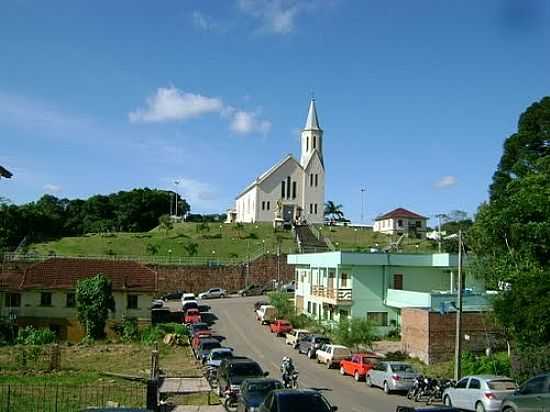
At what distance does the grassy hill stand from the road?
1850 cm

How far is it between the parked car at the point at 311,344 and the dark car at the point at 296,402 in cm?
2334

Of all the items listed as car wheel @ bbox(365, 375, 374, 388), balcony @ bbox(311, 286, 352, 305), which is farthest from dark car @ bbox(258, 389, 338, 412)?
balcony @ bbox(311, 286, 352, 305)

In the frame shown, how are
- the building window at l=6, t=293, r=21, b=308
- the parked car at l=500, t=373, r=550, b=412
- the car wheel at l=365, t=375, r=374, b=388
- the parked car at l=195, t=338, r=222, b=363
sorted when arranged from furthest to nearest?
the building window at l=6, t=293, r=21, b=308
the parked car at l=195, t=338, r=222, b=363
the car wheel at l=365, t=375, r=374, b=388
the parked car at l=500, t=373, r=550, b=412

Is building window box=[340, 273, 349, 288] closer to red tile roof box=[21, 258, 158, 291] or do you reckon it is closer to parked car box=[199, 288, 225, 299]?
red tile roof box=[21, 258, 158, 291]

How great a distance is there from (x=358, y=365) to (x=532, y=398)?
47.8 feet

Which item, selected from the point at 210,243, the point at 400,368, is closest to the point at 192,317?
the point at 400,368

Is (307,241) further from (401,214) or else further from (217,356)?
(217,356)

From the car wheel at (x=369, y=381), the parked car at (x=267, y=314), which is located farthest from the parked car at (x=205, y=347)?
the parked car at (x=267, y=314)

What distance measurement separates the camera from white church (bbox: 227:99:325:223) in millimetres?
111312

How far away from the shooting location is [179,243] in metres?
90.9

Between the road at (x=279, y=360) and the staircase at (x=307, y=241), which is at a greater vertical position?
the staircase at (x=307, y=241)

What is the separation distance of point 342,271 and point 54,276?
21561 millimetres

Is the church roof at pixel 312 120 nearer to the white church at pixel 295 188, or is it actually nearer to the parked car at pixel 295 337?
the white church at pixel 295 188

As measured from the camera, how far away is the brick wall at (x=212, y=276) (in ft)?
249
